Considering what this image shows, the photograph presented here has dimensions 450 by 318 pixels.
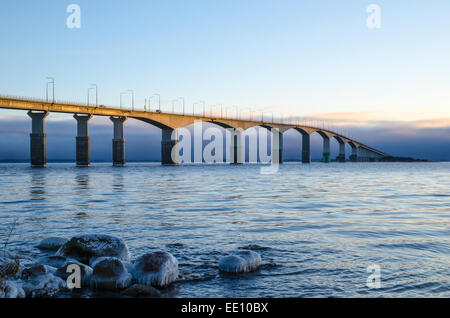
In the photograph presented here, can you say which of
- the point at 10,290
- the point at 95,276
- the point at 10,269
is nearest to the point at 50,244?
the point at 10,269

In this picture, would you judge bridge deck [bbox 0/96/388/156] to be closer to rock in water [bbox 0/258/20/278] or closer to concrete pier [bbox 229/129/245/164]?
concrete pier [bbox 229/129/245/164]

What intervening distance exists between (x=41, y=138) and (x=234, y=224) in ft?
256

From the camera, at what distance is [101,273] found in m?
6.29

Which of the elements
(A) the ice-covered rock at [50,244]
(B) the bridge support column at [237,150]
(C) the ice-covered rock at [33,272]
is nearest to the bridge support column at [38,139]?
(B) the bridge support column at [237,150]

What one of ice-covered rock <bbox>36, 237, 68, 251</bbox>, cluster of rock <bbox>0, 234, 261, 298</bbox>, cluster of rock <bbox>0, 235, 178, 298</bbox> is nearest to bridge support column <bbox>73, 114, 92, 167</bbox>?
ice-covered rock <bbox>36, 237, 68, 251</bbox>

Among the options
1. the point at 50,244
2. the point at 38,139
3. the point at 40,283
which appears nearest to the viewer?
the point at 40,283

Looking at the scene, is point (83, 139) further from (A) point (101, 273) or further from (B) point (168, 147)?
(A) point (101, 273)

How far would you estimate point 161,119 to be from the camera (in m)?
97.8

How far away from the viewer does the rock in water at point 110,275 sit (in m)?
6.15

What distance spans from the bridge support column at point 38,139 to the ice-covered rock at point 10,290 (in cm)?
7976

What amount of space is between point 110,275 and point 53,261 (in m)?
1.68

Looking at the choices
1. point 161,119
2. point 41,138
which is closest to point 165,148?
point 161,119

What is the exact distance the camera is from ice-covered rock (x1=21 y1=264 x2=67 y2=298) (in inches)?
225

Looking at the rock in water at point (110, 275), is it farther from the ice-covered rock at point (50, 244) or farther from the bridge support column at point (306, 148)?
the bridge support column at point (306, 148)
